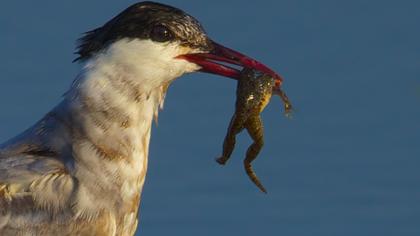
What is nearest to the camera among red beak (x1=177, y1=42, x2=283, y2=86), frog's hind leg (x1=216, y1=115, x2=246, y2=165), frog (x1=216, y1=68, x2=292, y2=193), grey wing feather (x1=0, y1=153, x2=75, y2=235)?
grey wing feather (x1=0, y1=153, x2=75, y2=235)

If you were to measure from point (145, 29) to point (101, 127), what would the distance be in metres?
0.57

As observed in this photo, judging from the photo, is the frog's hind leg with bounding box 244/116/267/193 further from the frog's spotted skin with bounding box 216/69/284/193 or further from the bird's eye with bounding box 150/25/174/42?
the bird's eye with bounding box 150/25/174/42

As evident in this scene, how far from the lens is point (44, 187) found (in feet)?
39.0

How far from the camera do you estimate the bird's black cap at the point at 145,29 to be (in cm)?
1186

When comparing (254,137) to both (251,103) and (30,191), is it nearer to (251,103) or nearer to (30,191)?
(251,103)

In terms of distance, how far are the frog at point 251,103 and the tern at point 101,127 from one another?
0.17 metres

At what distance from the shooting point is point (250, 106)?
1239 centimetres

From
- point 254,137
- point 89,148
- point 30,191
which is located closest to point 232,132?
point 254,137

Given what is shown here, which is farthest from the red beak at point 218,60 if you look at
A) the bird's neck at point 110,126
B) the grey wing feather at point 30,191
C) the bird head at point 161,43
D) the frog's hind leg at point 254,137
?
the grey wing feather at point 30,191

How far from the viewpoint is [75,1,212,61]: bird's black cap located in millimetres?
11859

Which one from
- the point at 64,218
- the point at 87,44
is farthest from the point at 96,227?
the point at 87,44

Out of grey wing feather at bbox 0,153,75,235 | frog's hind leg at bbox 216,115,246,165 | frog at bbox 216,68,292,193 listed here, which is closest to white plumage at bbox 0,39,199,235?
grey wing feather at bbox 0,153,75,235

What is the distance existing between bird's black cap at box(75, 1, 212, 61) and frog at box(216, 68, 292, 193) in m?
0.34

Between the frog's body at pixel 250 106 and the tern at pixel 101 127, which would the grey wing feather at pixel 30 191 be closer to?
the tern at pixel 101 127
